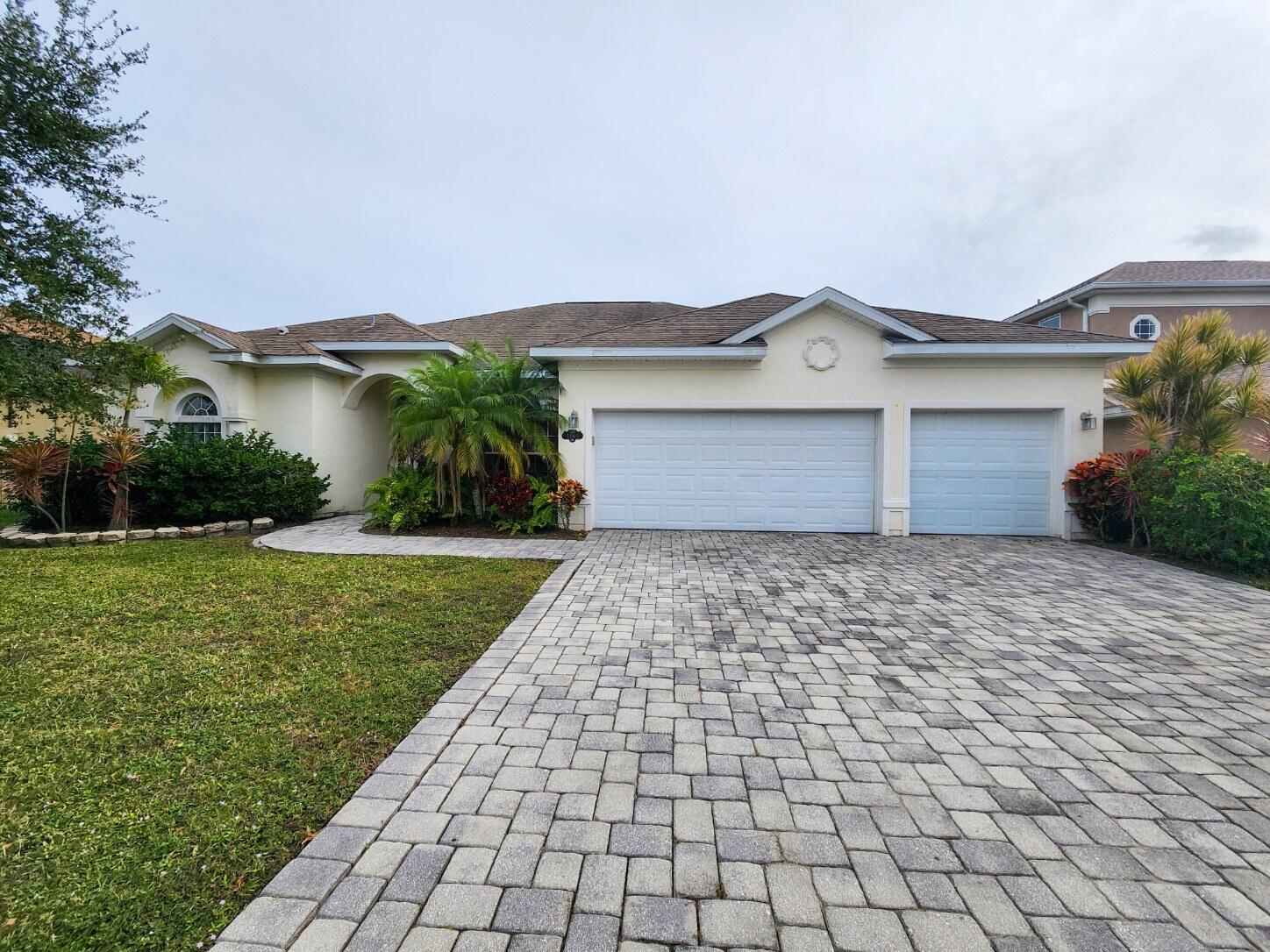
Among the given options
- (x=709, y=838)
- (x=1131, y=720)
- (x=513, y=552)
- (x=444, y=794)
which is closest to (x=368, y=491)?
Result: (x=513, y=552)

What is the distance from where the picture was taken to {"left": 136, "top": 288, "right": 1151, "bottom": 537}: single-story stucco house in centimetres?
932

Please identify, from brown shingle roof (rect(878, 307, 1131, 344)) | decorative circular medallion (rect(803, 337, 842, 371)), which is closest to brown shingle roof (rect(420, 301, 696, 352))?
decorative circular medallion (rect(803, 337, 842, 371))

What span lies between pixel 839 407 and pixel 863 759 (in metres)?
7.96

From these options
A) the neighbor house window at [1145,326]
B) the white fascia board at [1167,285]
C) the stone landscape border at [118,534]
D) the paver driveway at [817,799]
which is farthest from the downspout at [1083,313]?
the stone landscape border at [118,534]

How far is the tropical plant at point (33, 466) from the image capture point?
8.50 meters

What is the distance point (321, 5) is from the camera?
8.85 meters

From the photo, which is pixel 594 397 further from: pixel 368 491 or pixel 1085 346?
pixel 1085 346

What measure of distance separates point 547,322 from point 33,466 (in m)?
10.8

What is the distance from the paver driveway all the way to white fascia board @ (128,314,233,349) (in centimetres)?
1024

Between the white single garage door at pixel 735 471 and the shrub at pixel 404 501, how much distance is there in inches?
125

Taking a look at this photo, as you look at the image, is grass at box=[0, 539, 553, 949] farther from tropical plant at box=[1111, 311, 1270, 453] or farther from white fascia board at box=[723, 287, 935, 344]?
tropical plant at box=[1111, 311, 1270, 453]

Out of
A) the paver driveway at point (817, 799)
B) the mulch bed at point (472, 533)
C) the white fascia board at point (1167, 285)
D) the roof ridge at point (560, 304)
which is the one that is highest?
the white fascia board at point (1167, 285)

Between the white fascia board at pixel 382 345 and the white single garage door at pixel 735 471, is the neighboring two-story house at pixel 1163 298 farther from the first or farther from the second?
the white fascia board at pixel 382 345

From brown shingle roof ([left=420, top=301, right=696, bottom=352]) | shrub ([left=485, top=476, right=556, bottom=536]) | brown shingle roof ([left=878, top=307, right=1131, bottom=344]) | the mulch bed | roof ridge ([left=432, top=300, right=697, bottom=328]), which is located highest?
roof ridge ([left=432, top=300, right=697, bottom=328])
